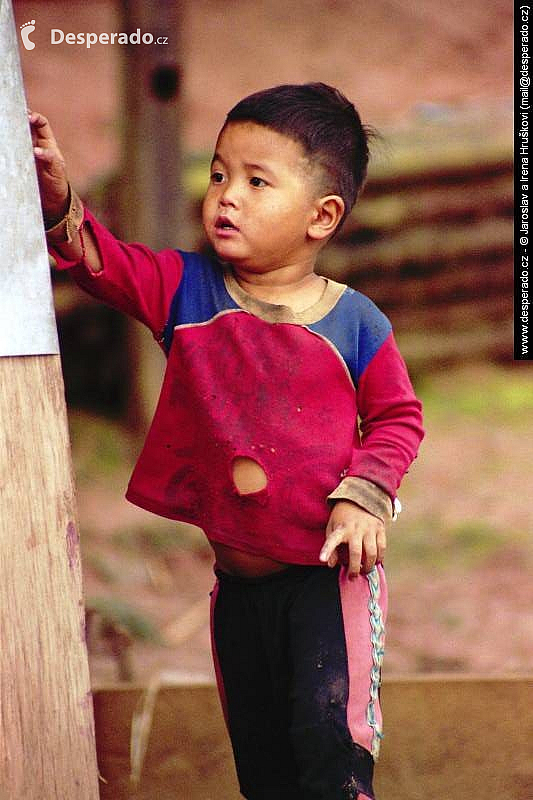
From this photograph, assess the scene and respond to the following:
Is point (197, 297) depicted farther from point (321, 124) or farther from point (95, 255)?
point (321, 124)

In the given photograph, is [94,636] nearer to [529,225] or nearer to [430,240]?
[529,225]

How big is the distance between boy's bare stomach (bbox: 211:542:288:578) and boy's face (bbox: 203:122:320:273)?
1.71 ft

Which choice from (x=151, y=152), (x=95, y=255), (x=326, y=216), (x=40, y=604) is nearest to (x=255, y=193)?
(x=326, y=216)

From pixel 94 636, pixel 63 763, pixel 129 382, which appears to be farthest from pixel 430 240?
pixel 63 763

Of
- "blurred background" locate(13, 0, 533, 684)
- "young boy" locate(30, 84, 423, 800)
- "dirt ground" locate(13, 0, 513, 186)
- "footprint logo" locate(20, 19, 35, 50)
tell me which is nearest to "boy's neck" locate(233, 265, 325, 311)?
"young boy" locate(30, 84, 423, 800)

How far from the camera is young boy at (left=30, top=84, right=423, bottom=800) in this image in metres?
2.12

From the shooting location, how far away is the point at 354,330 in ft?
7.25

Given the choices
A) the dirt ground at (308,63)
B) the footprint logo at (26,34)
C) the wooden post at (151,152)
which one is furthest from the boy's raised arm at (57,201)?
the dirt ground at (308,63)

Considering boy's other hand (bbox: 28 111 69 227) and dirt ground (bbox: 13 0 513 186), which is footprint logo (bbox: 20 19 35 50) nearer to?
boy's other hand (bbox: 28 111 69 227)

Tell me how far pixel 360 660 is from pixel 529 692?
1.11 meters

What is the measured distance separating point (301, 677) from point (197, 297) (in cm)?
70

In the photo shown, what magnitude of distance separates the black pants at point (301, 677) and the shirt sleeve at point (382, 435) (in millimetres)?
194

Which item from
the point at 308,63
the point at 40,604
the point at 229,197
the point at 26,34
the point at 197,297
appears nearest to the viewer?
the point at 40,604

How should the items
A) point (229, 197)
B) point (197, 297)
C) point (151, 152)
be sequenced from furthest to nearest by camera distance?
point (151, 152) → point (197, 297) → point (229, 197)
